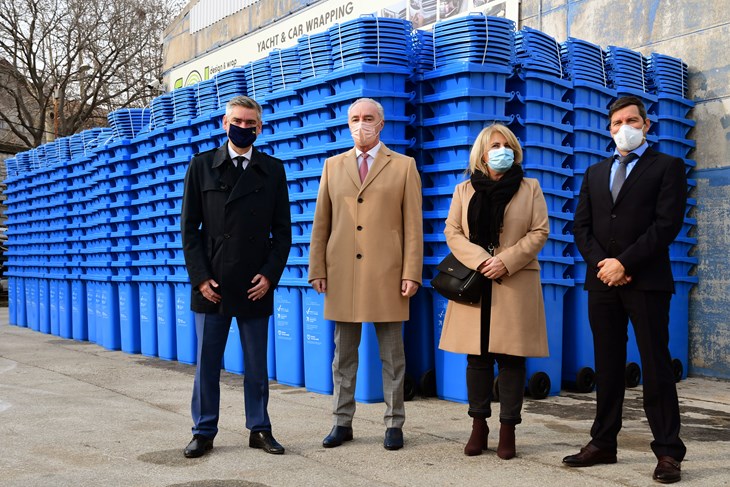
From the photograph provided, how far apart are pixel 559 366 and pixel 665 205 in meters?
2.97

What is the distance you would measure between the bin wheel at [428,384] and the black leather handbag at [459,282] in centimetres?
197

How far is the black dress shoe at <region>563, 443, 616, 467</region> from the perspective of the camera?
15.2 ft

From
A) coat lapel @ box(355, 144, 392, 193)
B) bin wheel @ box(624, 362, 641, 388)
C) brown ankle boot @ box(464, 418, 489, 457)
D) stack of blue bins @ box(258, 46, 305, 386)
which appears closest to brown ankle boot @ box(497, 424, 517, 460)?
brown ankle boot @ box(464, 418, 489, 457)

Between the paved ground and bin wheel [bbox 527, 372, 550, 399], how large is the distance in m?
0.09

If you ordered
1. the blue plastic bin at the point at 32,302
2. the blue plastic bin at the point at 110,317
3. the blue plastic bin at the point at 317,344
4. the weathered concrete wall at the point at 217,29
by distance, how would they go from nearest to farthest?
1. the blue plastic bin at the point at 317,344
2. the blue plastic bin at the point at 110,317
3. the blue plastic bin at the point at 32,302
4. the weathered concrete wall at the point at 217,29

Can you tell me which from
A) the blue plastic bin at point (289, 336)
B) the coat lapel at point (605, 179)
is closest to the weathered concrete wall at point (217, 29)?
the blue plastic bin at point (289, 336)

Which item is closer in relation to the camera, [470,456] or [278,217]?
[470,456]

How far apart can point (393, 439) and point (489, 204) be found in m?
1.49

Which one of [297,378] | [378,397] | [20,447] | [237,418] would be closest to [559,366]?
[378,397]

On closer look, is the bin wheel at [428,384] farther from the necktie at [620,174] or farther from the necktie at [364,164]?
the necktie at [620,174]

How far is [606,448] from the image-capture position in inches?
183

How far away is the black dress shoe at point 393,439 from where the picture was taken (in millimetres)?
5062

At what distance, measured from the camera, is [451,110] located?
21.9ft

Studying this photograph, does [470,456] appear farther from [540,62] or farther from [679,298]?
[679,298]
